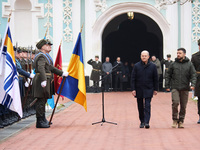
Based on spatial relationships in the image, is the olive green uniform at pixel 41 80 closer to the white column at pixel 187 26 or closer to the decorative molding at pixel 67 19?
the decorative molding at pixel 67 19

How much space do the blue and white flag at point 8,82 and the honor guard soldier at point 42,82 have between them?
1223mm

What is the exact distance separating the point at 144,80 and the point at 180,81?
0.78 metres

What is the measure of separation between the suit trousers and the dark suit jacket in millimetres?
132

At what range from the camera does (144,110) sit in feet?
34.5

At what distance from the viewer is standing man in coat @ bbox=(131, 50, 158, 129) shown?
1052 centimetres

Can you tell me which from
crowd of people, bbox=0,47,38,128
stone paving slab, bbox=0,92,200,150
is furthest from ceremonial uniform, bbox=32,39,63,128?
crowd of people, bbox=0,47,38,128

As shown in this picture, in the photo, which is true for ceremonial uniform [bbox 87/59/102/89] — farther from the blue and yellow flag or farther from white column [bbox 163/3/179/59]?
the blue and yellow flag

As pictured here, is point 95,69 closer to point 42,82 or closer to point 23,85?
point 23,85

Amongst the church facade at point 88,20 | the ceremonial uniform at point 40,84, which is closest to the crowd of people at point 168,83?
the ceremonial uniform at point 40,84

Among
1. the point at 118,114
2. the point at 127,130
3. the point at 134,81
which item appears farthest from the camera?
the point at 118,114

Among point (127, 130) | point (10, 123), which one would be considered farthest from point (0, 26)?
point (127, 130)

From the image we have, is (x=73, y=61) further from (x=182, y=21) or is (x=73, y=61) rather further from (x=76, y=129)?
(x=182, y=21)

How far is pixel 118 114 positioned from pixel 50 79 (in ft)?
11.2

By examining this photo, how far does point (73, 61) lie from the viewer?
11.5m
